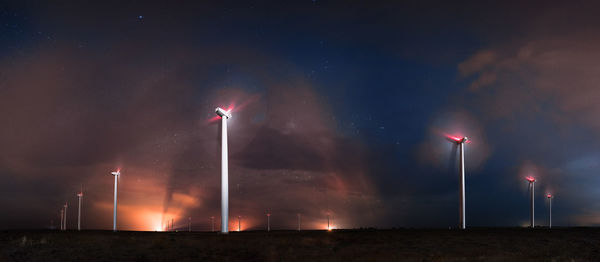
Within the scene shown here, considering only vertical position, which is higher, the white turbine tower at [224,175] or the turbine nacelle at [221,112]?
the turbine nacelle at [221,112]

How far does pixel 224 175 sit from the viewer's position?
6009 cm

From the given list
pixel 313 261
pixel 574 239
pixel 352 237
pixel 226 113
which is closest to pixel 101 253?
pixel 313 261

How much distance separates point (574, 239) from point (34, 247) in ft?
165

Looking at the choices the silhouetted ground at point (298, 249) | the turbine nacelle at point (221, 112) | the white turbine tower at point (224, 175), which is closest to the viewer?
the silhouetted ground at point (298, 249)

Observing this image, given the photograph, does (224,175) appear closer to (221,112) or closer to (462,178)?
(221,112)

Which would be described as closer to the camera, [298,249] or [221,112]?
[298,249]

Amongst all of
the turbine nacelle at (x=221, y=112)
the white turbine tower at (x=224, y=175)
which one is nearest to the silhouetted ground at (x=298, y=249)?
the white turbine tower at (x=224, y=175)

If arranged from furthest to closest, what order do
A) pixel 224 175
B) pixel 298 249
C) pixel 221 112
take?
pixel 221 112
pixel 224 175
pixel 298 249

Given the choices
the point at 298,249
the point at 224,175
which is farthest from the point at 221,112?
the point at 298,249

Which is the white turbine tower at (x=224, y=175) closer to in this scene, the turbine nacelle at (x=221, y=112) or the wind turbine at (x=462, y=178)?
the turbine nacelle at (x=221, y=112)

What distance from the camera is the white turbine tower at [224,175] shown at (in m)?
56.9

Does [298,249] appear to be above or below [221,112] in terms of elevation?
below

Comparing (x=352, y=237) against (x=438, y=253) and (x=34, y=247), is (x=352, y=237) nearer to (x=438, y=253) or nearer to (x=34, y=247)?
(x=438, y=253)

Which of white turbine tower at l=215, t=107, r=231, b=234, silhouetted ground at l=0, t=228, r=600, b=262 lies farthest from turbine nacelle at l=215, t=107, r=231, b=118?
silhouetted ground at l=0, t=228, r=600, b=262
